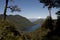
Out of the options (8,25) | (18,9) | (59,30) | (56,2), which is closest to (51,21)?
(56,2)

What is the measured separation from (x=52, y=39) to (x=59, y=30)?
23.1 feet

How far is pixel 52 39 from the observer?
2698 cm

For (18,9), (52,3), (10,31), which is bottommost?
(10,31)

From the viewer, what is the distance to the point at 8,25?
2258cm

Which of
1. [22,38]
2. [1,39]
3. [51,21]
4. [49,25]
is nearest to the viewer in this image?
[1,39]

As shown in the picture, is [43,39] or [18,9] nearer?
[43,39]

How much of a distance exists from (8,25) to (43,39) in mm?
7346

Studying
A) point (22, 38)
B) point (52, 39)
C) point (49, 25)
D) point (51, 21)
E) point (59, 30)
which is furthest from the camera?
point (51, 21)

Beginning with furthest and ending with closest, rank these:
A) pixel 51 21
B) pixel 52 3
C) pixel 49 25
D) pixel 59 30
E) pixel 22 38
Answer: pixel 52 3 < pixel 51 21 < pixel 49 25 < pixel 59 30 < pixel 22 38

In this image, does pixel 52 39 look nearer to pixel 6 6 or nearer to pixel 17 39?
pixel 17 39

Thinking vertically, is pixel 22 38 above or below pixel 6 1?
below

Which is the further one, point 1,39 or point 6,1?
point 6,1

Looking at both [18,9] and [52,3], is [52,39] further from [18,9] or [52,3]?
[52,3]

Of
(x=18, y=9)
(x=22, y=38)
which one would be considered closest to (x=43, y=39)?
(x=22, y=38)
